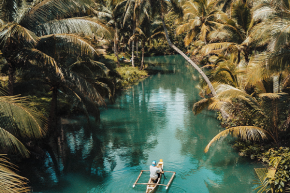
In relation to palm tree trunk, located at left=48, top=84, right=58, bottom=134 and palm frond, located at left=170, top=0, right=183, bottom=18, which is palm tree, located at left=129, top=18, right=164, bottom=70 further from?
palm tree trunk, located at left=48, top=84, right=58, bottom=134

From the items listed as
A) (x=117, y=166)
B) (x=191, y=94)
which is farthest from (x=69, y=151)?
(x=191, y=94)

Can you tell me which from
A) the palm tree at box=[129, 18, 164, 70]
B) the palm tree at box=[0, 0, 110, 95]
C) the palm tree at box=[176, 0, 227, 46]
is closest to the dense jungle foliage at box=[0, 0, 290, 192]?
the palm tree at box=[0, 0, 110, 95]

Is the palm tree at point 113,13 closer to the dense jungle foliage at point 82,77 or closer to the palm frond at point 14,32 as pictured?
the dense jungle foliage at point 82,77

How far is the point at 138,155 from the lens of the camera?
39.9 ft

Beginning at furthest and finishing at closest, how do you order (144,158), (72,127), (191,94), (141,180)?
(191,94) < (72,127) < (144,158) < (141,180)

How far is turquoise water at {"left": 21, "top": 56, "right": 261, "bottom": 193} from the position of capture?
32.1ft

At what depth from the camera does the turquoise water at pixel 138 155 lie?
980cm

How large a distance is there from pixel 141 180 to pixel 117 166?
1476 millimetres

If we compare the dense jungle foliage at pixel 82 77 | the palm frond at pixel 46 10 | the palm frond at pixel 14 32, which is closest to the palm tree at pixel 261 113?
the dense jungle foliage at pixel 82 77

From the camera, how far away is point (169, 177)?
10266 mm

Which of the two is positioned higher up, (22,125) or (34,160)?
(22,125)

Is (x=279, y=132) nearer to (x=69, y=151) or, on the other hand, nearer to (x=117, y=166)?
(x=117, y=166)

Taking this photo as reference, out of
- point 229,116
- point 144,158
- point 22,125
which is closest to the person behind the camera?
point 22,125

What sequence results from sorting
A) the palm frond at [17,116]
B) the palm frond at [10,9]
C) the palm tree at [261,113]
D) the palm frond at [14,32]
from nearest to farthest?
the palm frond at [17,116], the palm frond at [14,32], the palm frond at [10,9], the palm tree at [261,113]
